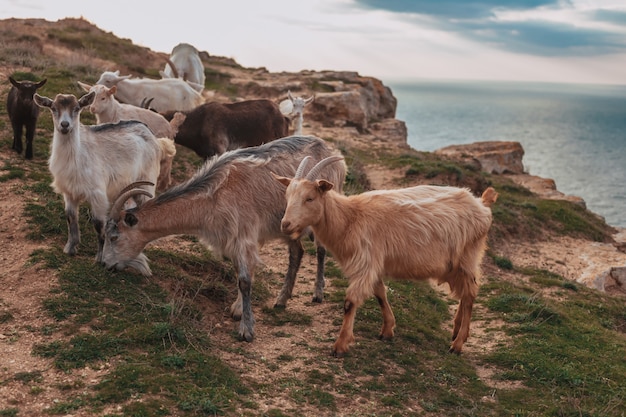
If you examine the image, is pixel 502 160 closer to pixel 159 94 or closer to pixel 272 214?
pixel 159 94

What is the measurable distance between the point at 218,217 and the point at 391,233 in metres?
1.88

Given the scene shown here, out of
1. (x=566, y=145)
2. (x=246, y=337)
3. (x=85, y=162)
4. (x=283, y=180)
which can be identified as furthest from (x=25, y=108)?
(x=566, y=145)

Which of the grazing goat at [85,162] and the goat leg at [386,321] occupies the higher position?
the grazing goat at [85,162]

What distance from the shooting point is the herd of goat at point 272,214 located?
688 centimetres

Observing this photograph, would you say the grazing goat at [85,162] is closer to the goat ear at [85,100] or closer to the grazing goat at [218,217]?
the goat ear at [85,100]

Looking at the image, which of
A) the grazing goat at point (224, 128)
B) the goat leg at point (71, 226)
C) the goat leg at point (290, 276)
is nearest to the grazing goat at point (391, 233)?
the goat leg at point (290, 276)

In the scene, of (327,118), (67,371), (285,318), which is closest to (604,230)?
(327,118)

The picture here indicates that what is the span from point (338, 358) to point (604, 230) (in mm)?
14063

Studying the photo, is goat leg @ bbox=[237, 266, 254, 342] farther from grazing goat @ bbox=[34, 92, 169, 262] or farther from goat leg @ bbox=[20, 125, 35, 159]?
goat leg @ bbox=[20, 125, 35, 159]

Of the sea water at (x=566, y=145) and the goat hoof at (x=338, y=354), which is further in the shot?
the sea water at (x=566, y=145)

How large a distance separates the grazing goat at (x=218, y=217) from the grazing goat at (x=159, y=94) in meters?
7.21

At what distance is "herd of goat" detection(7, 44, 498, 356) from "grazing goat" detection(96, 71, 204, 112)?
5877 mm

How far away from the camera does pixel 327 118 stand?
25766 mm

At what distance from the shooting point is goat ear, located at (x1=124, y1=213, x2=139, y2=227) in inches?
270
